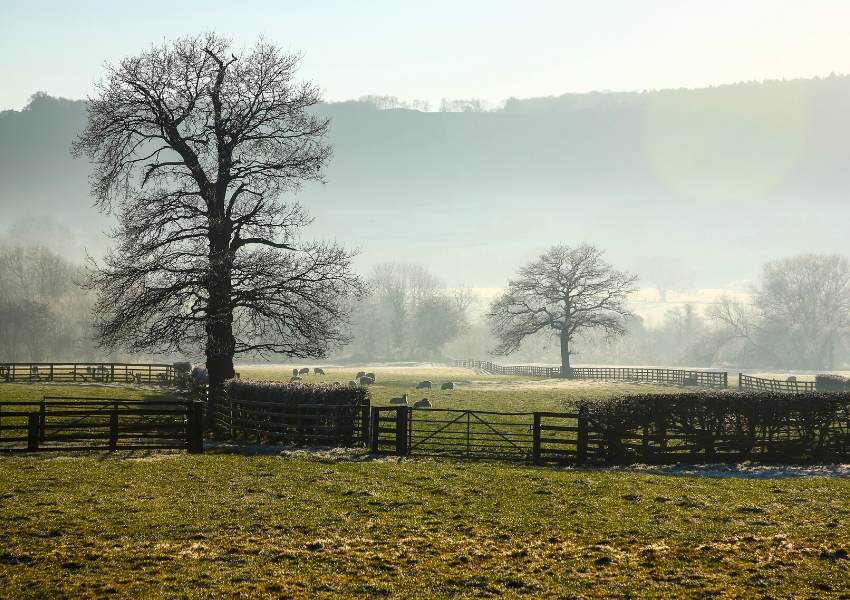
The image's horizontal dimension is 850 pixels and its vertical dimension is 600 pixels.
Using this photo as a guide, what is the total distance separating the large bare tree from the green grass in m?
12.1

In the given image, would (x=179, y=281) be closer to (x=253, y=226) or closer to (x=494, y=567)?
(x=253, y=226)

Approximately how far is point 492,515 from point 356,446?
10.5 m

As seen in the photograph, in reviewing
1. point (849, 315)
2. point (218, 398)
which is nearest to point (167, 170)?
point (218, 398)

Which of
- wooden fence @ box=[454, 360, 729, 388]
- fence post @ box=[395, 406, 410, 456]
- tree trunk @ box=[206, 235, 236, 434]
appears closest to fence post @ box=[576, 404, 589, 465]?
fence post @ box=[395, 406, 410, 456]

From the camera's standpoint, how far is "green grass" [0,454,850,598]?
11.2m

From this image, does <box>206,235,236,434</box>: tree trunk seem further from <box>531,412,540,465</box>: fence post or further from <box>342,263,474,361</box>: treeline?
<box>342,263,474,361</box>: treeline

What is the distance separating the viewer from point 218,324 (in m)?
32.2

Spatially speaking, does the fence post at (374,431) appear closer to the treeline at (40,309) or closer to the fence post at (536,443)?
the fence post at (536,443)

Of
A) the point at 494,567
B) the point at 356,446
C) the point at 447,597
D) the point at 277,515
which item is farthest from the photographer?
the point at 356,446

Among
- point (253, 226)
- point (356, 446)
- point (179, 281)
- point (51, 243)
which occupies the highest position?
point (51, 243)

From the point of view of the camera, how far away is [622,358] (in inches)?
6299

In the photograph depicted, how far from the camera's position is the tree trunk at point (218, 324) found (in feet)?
101

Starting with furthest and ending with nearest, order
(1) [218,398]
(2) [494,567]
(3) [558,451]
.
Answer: (1) [218,398], (3) [558,451], (2) [494,567]

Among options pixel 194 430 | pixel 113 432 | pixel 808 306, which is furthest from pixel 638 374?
pixel 113 432
